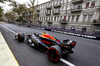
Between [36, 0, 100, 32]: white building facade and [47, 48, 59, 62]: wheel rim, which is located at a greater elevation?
[36, 0, 100, 32]: white building facade

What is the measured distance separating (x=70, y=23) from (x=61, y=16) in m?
5.58

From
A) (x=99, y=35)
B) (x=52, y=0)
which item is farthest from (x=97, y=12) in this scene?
(x=52, y=0)

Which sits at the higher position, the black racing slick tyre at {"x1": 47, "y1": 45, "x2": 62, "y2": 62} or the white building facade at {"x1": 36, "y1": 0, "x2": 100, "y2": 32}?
the white building facade at {"x1": 36, "y1": 0, "x2": 100, "y2": 32}

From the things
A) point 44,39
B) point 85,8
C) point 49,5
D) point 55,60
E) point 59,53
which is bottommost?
point 55,60

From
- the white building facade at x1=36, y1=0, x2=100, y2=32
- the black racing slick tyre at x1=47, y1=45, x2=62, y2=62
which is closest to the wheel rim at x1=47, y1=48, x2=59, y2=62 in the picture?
the black racing slick tyre at x1=47, y1=45, x2=62, y2=62

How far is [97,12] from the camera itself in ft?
46.3

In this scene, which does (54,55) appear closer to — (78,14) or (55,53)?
(55,53)

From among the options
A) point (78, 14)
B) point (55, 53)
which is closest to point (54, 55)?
point (55, 53)

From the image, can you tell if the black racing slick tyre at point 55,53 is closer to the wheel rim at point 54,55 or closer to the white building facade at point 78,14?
the wheel rim at point 54,55

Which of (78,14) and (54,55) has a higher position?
(78,14)

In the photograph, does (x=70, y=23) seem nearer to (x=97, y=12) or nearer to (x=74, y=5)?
(x=74, y=5)

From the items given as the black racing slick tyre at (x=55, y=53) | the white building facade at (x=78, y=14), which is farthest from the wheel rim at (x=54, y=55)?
the white building facade at (x=78, y=14)

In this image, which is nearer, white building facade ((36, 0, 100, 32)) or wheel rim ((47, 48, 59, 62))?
wheel rim ((47, 48, 59, 62))

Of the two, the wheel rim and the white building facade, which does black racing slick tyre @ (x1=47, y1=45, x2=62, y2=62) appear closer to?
the wheel rim
